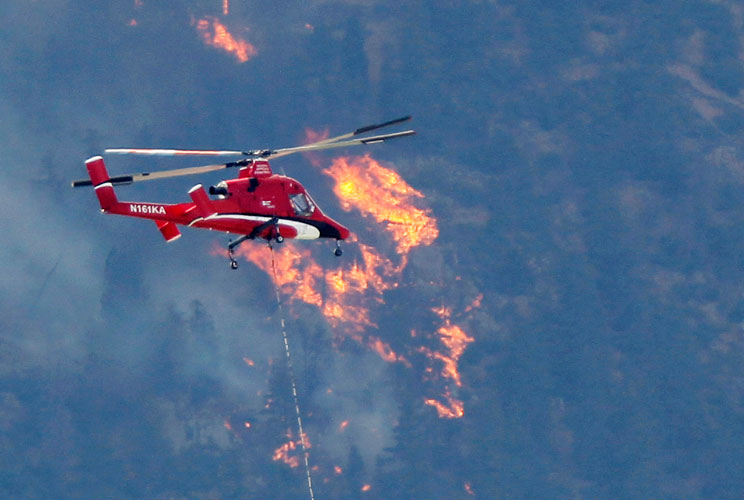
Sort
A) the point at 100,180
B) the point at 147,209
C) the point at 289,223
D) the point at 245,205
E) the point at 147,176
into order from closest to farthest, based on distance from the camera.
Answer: the point at 147,176 → the point at 100,180 → the point at 147,209 → the point at 245,205 → the point at 289,223

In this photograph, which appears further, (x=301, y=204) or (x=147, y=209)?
(x=301, y=204)

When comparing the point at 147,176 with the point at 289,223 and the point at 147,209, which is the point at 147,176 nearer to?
the point at 147,209

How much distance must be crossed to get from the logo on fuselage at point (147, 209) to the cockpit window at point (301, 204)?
11394mm

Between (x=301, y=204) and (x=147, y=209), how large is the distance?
13.7 m

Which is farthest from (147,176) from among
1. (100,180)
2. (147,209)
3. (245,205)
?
(245,205)

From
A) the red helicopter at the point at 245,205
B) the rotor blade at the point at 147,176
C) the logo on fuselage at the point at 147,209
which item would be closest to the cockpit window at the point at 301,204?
the red helicopter at the point at 245,205

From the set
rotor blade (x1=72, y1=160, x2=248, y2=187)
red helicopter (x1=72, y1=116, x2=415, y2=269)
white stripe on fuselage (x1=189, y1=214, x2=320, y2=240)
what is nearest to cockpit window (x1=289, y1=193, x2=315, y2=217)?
red helicopter (x1=72, y1=116, x2=415, y2=269)

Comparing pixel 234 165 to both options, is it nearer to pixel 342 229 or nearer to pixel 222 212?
pixel 222 212

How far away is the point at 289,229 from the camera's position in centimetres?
13650

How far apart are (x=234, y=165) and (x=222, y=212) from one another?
3820 mm

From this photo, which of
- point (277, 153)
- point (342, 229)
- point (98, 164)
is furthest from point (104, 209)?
point (342, 229)

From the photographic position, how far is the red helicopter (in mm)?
127750

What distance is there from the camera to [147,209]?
12962cm

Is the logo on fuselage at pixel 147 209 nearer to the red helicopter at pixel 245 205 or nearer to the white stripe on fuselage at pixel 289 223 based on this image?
the red helicopter at pixel 245 205
